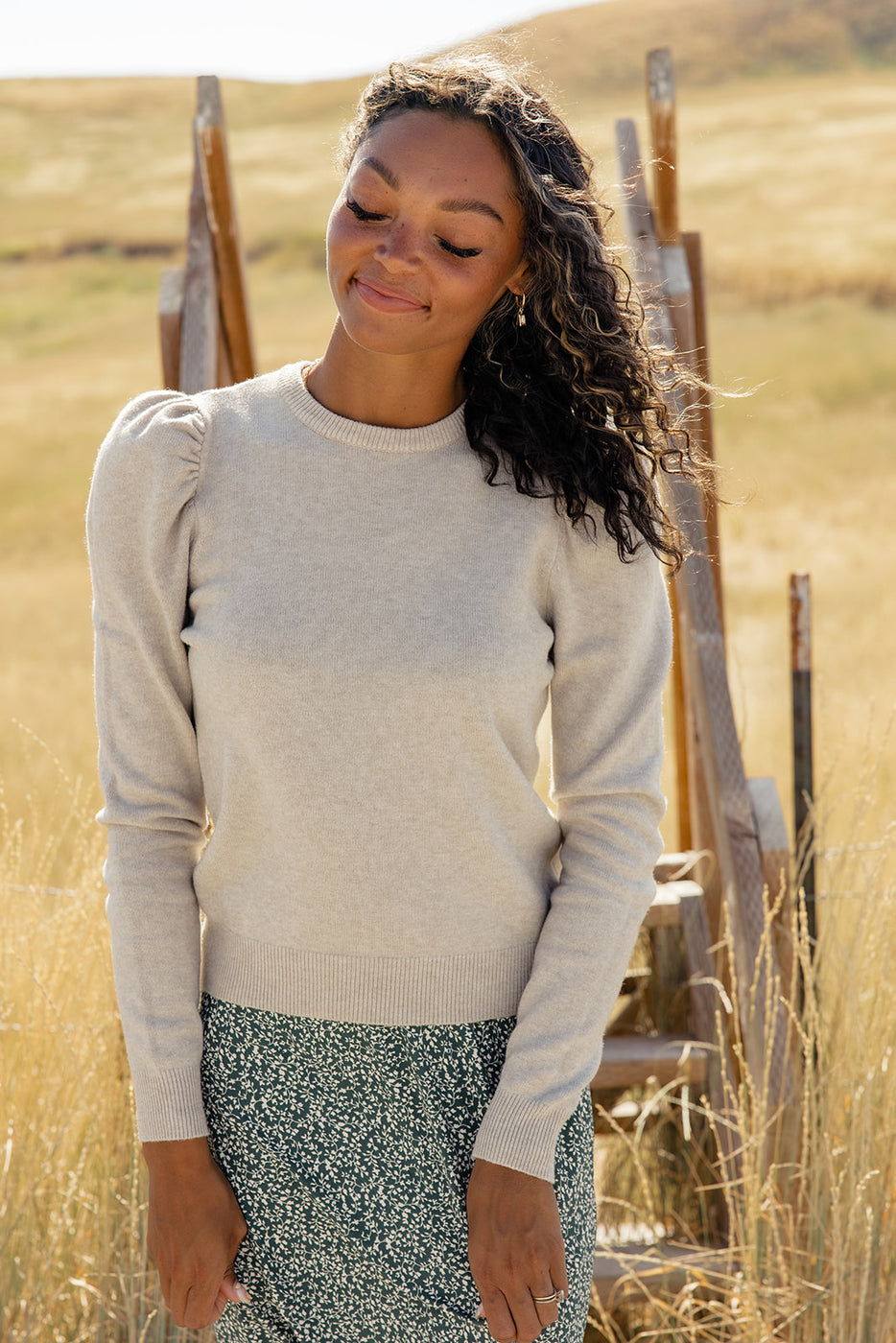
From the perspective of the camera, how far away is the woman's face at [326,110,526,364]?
3.69 ft

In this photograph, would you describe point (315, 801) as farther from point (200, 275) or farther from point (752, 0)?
point (752, 0)

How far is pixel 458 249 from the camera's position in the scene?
3.75 feet

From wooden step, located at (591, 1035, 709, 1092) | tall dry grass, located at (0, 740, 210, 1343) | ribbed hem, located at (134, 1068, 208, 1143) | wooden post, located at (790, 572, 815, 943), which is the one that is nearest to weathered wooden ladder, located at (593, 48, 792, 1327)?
wooden step, located at (591, 1035, 709, 1092)

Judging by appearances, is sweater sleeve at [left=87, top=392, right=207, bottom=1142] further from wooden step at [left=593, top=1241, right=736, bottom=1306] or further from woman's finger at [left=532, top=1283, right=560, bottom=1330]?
wooden step at [left=593, top=1241, right=736, bottom=1306]

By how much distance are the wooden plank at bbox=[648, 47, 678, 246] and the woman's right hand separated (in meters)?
1.85

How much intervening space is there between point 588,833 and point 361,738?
0.25 m

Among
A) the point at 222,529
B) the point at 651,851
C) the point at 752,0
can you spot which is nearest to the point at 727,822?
the point at 651,851

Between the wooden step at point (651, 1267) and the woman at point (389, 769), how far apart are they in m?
0.95

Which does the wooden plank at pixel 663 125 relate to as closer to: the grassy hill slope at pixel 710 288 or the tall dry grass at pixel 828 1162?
the grassy hill slope at pixel 710 288

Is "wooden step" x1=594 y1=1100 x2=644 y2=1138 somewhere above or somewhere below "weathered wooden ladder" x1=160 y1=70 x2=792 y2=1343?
below

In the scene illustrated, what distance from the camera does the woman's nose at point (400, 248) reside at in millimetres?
1120

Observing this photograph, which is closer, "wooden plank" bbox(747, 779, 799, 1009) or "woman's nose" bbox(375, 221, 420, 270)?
"woman's nose" bbox(375, 221, 420, 270)

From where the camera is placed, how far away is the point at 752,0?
45312mm

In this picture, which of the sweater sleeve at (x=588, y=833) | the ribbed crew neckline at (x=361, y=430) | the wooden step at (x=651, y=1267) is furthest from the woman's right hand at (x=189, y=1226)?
the wooden step at (x=651, y=1267)
